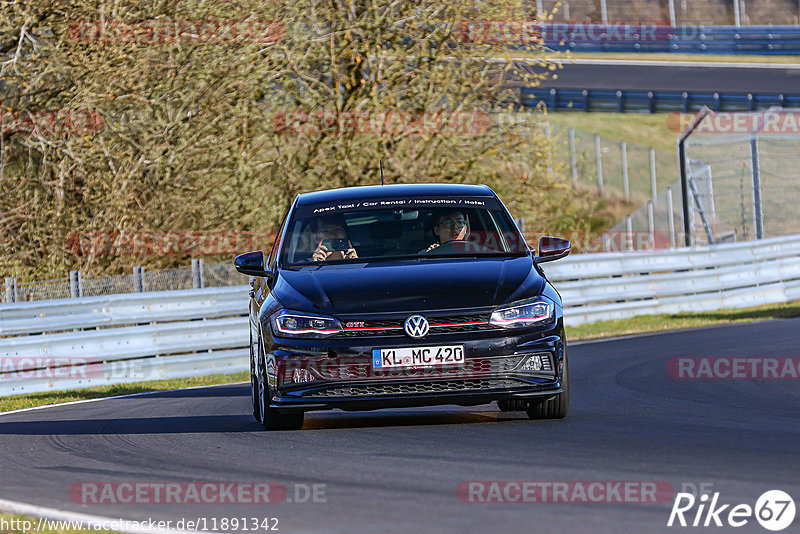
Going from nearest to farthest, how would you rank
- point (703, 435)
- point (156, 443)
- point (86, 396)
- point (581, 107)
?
point (703, 435)
point (156, 443)
point (86, 396)
point (581, 107)

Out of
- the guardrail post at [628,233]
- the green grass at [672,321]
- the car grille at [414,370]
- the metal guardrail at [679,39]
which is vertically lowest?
the green grass at [672,321]

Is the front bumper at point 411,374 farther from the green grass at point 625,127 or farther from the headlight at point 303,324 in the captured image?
the green grass at point 625,127

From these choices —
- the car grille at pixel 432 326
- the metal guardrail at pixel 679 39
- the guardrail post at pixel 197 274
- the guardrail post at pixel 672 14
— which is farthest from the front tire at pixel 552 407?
the guardrail post at pixel 672 14

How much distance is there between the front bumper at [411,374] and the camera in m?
8.23

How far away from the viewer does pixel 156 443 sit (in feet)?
28.9

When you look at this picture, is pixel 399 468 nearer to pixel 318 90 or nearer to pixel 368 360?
pixel 368 360

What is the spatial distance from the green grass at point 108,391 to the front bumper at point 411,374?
585cm

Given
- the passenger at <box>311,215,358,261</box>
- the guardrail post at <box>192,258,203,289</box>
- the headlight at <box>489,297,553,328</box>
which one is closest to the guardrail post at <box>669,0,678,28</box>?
the guardrail post at <box>192,258,203,289</box>

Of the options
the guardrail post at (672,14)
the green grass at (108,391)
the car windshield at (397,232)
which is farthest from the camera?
the guardrail post at (672,14)

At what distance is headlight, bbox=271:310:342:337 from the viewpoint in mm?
8297

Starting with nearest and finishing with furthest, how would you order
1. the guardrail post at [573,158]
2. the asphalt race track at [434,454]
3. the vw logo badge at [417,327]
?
the asphalt race track at [434,454] → the vw logo badge at [417,327] → the guardrail post at [573,158]

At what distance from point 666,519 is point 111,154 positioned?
18.6m

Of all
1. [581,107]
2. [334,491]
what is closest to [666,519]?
[334,491]

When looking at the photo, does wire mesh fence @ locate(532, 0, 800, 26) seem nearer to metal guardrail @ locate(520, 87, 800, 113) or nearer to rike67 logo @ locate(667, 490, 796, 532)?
metal guardrail @ locate(520, 87, 800, 113)
